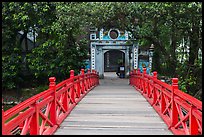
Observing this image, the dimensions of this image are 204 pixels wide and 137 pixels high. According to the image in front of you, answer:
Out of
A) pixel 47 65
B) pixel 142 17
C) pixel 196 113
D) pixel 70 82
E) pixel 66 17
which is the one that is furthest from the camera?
pixel 47 65

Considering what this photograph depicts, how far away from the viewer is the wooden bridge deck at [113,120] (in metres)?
4.90

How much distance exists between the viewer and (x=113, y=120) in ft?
18.7

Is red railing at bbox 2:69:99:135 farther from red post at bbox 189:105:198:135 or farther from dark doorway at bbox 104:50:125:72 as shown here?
dark doorway at bbox 104:50:125:72

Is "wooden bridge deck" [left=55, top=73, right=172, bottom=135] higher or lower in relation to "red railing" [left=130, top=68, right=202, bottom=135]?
lower

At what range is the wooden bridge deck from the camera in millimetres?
4902

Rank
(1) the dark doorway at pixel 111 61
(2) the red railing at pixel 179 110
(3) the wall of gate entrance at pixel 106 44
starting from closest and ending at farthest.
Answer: (2) the red railing at pixel 179 110 < (3) the wall of gate entrance at pixel 106 44 < (1) the dark doorway at pixel 111 61

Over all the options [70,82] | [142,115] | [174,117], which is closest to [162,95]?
[142,115]

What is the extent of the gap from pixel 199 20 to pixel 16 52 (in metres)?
8.74

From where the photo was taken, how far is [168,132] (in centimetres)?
488

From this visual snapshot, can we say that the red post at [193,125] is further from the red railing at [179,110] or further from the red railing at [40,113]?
the red railing at [40,113]

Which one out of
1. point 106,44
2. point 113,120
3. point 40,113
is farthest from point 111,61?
point 40,113

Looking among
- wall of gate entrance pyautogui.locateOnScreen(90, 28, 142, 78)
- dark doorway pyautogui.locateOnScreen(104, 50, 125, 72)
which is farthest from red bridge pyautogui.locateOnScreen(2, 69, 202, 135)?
dark doorway pyautogui.locateOnScreen(104, 50, 125, 72)

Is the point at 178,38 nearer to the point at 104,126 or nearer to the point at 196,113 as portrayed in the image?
the point at 104,126

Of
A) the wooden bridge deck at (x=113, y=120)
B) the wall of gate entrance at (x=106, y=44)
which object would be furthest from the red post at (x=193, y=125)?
the wall of gate entrance at (x=106, y=44)
